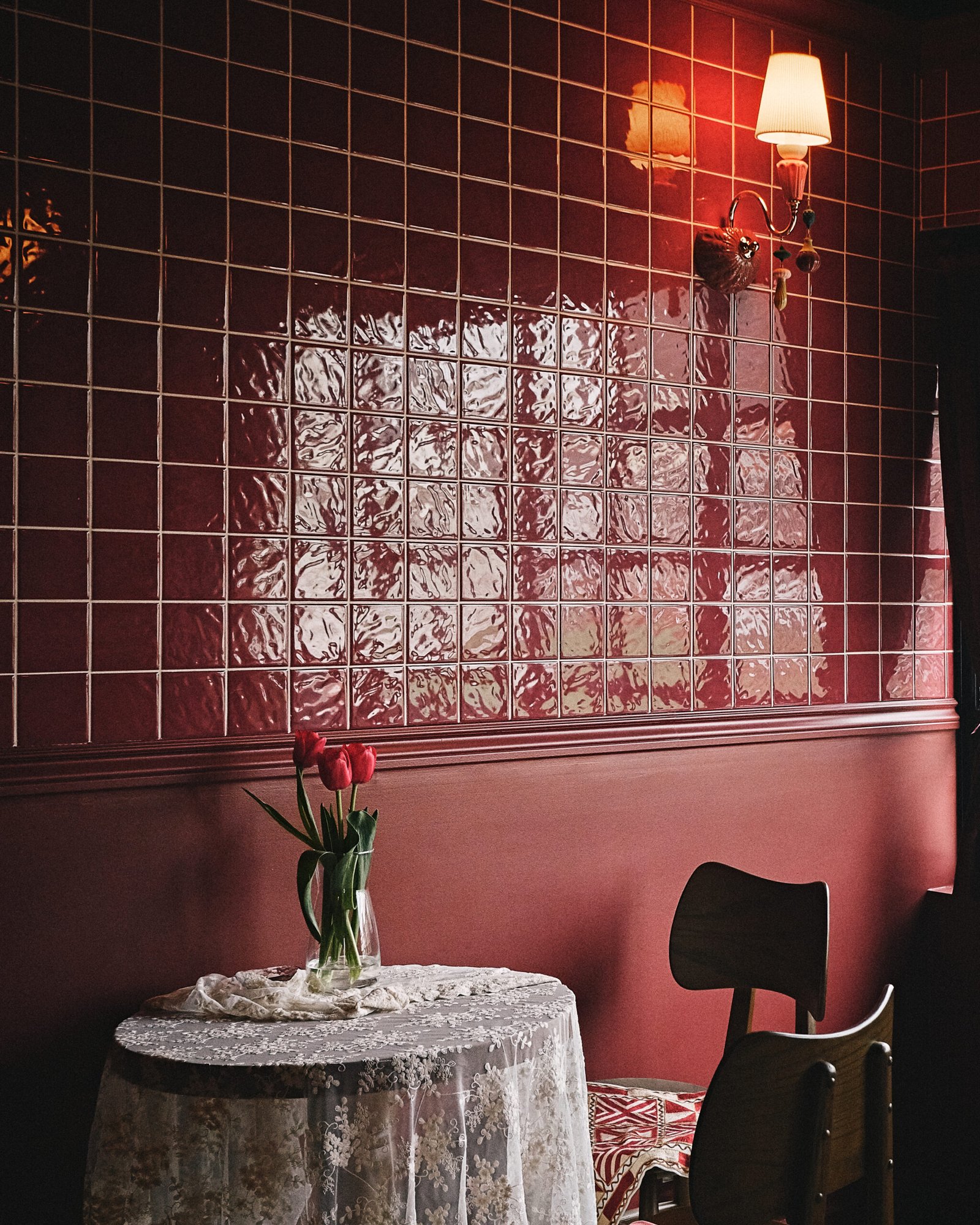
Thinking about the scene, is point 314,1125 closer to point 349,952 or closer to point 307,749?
point 349,952

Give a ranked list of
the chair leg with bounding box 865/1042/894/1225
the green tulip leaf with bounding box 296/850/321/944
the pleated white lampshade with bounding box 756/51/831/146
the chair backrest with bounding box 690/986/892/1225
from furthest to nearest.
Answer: the pleated white lampshade with bounding box 756/51/831/146
the green tulip leaf with bounding box 296/850/321/944
the chair leg with bounding box 865/1042/894/1225
the chair backrest with bounding box 690/986/892/1225

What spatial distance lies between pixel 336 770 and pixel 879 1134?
111 centimetres

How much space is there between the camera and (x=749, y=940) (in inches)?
111

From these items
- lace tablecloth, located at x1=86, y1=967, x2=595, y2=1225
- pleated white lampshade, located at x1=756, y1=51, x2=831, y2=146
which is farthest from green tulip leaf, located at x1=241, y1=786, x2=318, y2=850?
pleated white lampshade, located at x1=756, y1=51, x2=831, y2=146

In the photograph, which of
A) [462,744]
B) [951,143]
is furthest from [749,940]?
[951,143]

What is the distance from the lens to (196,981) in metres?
2.48

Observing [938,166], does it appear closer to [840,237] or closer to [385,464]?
[840,237]

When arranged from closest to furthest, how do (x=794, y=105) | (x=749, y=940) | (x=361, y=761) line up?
1. (x=361, y=761)
2. (x=749, y=940)
3. (x=794, y=105)

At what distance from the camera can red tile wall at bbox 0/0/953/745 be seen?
2418mm

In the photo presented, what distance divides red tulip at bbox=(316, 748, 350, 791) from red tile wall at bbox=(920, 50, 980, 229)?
2441 mm

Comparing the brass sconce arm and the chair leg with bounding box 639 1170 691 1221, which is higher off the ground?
the brass sconce arm

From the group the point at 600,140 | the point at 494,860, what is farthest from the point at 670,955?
the point at 600,140

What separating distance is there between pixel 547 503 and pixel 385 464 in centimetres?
43

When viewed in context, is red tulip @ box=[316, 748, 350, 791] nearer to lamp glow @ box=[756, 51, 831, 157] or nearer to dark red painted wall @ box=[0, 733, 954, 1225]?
dark red painted wall @ box=[0, 733, 954, 1225]
